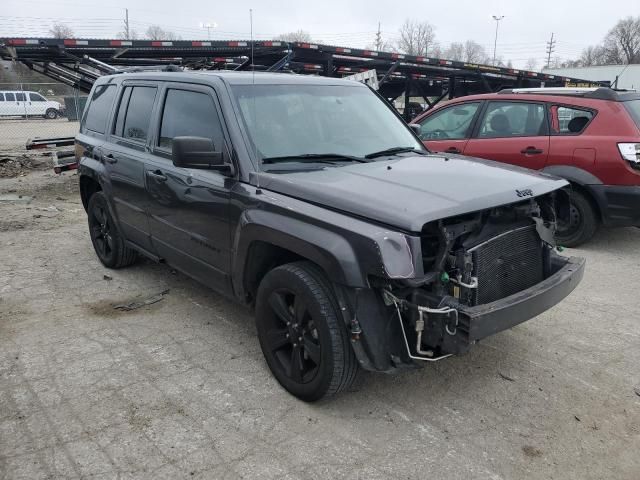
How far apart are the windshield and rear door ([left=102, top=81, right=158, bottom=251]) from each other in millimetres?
1167

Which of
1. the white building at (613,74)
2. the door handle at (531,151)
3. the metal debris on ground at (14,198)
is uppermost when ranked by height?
the white building at (613,74)

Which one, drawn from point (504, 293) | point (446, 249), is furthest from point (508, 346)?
point (446, 249)

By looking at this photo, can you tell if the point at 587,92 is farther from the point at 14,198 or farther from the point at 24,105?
the point at 24,105

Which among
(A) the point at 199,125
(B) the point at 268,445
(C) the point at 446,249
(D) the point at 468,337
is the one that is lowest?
(B) the point at 268,445

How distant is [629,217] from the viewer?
5.80 m

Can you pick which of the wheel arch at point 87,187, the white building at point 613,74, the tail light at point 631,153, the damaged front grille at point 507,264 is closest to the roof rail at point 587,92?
the tail light at point 631,153

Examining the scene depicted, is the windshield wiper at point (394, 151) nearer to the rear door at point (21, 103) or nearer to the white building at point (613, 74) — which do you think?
the white building at point (613, 74)

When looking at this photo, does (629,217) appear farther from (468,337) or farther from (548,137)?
(468,337)

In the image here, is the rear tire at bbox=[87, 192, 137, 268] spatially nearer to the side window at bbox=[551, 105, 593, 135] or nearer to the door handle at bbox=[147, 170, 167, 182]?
the door handle at bbox=[147, 170, 167, 182]

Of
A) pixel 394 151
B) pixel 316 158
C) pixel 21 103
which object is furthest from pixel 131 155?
pixel 21 103

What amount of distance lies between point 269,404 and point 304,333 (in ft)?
1.60

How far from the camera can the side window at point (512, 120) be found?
21.4 ft

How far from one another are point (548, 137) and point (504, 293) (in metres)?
3.97

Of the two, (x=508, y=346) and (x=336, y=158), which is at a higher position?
(x=336, y=158)
